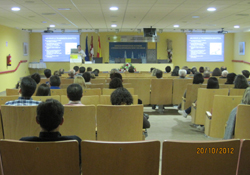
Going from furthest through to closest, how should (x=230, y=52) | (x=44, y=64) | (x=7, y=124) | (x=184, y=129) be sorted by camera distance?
(x=230, y=52)
(x=44, y=64)
(x=184, y=129)
(x=7, y=124)

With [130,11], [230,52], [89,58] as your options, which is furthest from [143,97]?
[230,52]

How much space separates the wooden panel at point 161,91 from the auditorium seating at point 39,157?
17.0 feet

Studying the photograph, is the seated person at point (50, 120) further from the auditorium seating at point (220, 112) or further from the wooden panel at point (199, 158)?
the auditorium seating at point (220, 112)

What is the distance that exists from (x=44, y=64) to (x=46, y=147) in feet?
53.0

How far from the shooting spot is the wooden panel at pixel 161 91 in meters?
6.84

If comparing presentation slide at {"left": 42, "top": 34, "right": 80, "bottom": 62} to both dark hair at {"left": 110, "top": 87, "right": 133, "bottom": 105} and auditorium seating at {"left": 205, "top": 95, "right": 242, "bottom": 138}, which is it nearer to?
auditorium seating at {"left": 205, "top": 95, "right": 242, "bottom": 138}

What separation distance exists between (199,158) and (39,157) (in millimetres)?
1027

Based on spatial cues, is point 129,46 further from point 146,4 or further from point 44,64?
point 146,4

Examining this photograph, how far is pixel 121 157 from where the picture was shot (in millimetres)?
1704

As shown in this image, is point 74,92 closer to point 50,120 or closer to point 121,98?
point 121,98

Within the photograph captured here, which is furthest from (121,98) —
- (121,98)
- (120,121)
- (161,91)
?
(161,91)

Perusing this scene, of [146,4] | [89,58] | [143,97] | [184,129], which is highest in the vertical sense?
[146,4]

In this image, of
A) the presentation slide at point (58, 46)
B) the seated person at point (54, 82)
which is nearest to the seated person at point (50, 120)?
the seated person at point (54, 82)

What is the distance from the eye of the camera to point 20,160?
5.71 ft
